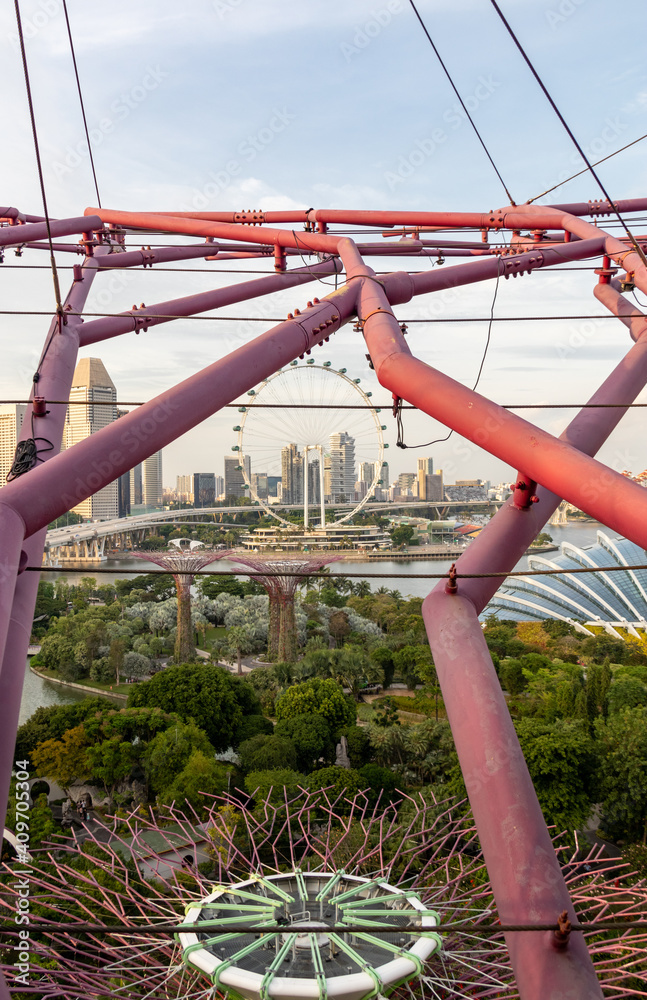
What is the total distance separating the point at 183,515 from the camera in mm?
37156

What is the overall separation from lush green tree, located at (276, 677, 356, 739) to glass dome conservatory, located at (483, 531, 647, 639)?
1316 cm

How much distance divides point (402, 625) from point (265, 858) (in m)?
14.9

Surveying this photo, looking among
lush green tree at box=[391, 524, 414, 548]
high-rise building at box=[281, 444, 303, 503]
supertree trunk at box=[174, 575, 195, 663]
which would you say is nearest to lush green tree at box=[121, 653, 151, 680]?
supertree trunk at box=[174, 575, 195, 663]

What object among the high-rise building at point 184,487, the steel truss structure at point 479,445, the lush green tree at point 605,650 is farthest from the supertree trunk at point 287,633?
the high-rise building at point 184,487

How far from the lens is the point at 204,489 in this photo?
5278 centimetres

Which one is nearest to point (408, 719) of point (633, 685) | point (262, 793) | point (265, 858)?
point (633, 685)

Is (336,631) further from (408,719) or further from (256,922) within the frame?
(256,922)

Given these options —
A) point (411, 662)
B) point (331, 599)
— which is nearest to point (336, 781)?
point (411, 662)

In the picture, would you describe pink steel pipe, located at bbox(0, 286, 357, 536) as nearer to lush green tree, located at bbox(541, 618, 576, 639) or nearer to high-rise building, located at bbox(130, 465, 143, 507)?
lush green tree, located at bbox(541, 618, 576, 639)

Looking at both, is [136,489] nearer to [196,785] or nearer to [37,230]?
[196,785]

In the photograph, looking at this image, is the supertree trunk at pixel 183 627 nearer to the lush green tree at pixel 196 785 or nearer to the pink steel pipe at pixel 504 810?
the lush green tree at pixel 196 785

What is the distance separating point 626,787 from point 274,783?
19.0 ft

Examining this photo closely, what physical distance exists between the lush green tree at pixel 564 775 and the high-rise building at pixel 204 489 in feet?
125

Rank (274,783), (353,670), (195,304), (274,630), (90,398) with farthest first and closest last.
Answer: (274,630) < (90,398) < (353,670) < (274,783) < (195,304)
